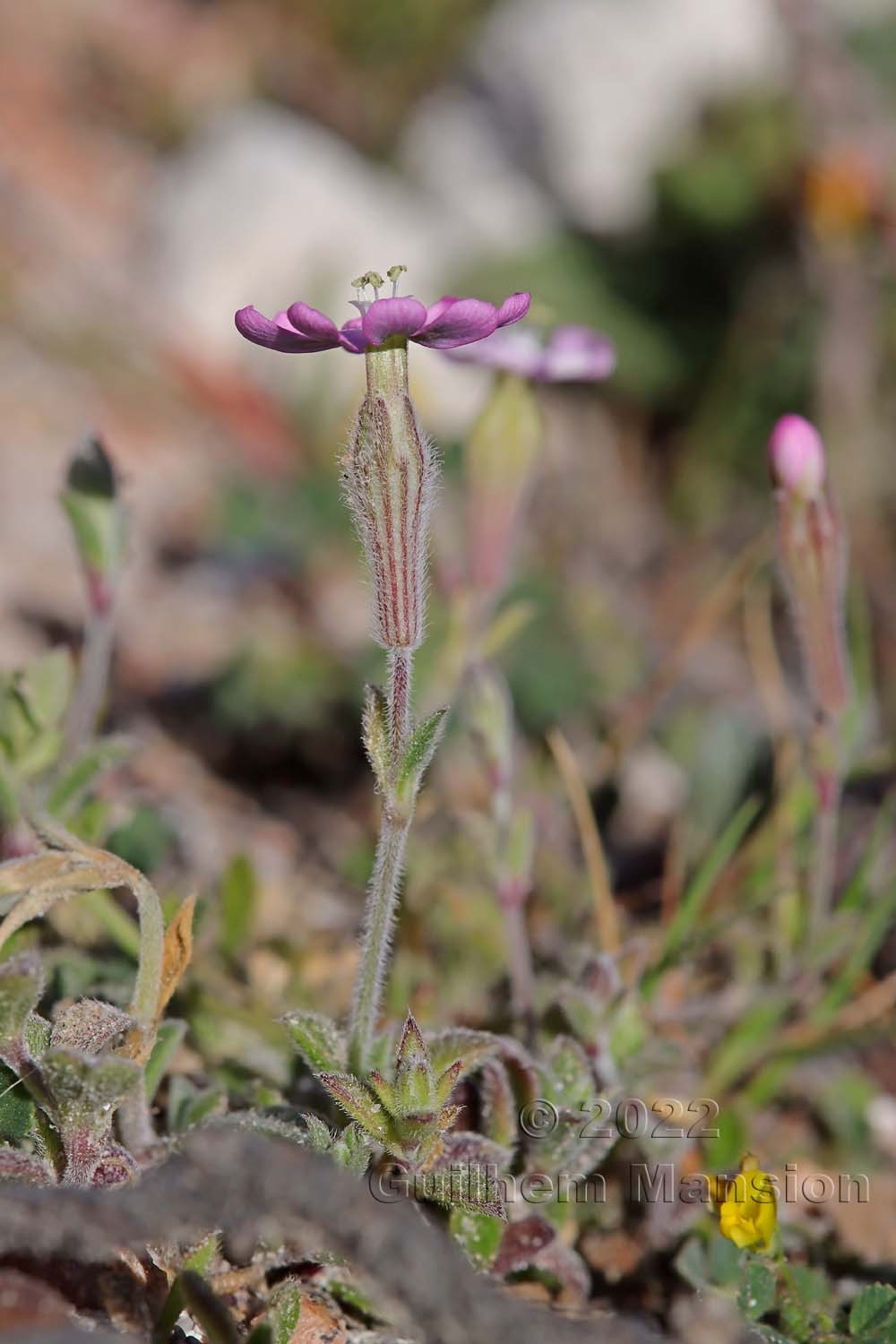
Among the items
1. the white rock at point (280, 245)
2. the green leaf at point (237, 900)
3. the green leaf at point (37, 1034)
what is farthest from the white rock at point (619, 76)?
the green leaf at point (37, 1034)

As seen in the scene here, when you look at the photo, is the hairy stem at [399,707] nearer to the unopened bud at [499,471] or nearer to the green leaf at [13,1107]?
the green leaf at [13,1107]

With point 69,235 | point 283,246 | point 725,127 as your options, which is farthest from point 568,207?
point 69,235

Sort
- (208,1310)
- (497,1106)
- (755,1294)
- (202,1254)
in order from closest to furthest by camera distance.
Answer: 1. (208,1310)
2. (202,1254)
3. (755,1294)
4. (497,1106)

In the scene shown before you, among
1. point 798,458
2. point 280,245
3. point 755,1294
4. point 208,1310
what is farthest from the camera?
point 280,245

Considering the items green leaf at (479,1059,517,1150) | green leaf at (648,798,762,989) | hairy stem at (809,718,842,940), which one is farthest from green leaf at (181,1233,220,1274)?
hairy stem at (809,718,842,940)

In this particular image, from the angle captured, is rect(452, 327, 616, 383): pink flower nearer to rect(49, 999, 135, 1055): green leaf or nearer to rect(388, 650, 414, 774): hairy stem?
rect(388, 650, 414, 774): hairy stem

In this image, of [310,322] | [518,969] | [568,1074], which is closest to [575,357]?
[310,322]

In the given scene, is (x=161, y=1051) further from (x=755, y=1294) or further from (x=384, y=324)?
(x=384, y=324)

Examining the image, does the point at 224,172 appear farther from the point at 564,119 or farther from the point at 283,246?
the point at 564,119
